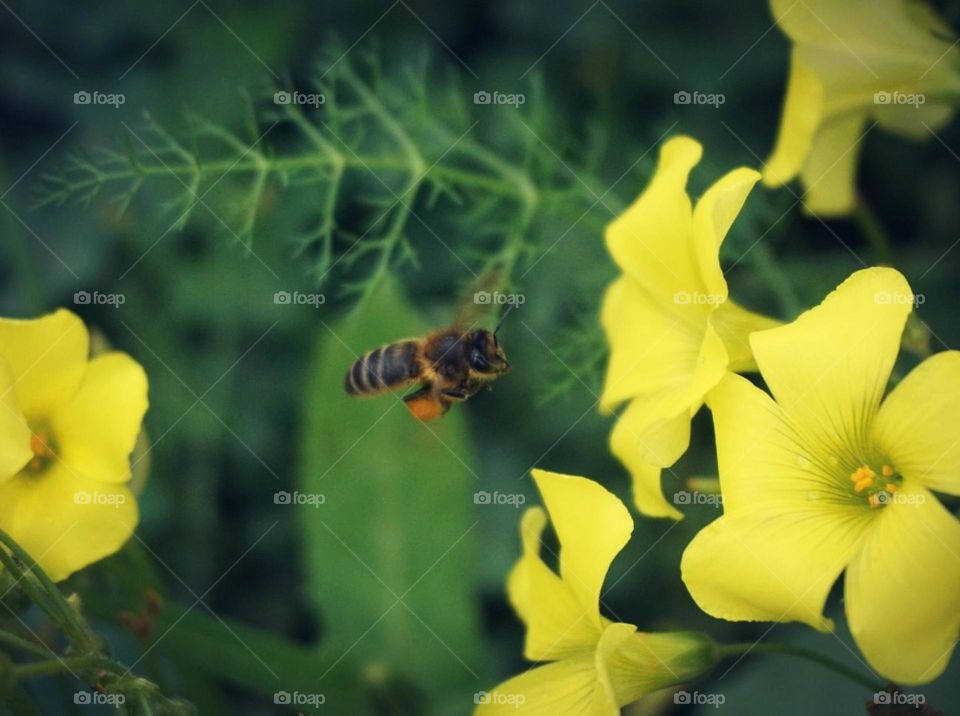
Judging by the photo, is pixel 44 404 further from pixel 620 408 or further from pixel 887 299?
pixel 887 299

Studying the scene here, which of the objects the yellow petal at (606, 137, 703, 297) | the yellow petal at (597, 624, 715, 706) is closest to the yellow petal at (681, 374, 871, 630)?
the yellow petal at (597, 624, 715, 706)

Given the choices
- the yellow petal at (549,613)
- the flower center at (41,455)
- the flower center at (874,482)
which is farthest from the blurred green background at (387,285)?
the flower center at (874,482)

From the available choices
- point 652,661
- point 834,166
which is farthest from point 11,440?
point 834,166

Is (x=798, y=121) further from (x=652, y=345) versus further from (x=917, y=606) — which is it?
(x=917, y=606)

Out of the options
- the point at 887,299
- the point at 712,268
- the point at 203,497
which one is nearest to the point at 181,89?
the point at 203,497

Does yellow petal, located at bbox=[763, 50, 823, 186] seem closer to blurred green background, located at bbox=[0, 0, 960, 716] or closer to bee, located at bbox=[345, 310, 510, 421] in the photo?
blurred green background, located at bbox=[0, 0, 960, 716]

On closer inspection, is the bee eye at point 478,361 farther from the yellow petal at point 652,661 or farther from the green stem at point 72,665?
the green stem at point 72,665

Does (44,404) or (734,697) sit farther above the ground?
(44,404)
